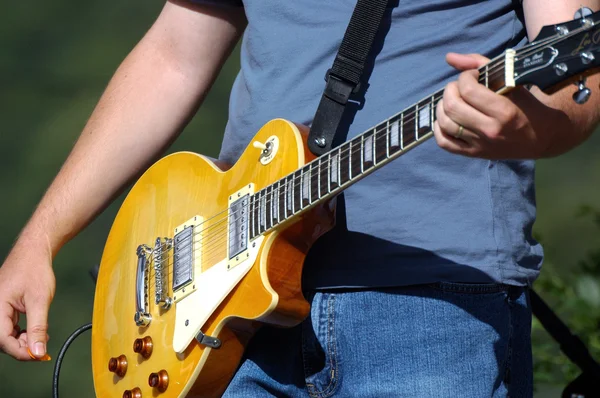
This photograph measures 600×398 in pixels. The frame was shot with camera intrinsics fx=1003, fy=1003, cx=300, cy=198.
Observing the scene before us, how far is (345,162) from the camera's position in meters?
1.57

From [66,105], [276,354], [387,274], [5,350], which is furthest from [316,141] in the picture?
[66,105]

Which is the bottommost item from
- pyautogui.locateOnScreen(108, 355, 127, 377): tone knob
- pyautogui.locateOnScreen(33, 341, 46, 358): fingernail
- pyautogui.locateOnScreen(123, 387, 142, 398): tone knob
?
pyautogui.locateOnScreen(123, 387, 142, 398): tone knob

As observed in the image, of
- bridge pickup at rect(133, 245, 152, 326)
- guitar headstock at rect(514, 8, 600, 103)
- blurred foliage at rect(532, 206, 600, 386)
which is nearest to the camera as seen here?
guitar headstock at rect(514, 8, 600, 103)

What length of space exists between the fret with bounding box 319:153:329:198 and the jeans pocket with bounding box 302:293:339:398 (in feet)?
0.69

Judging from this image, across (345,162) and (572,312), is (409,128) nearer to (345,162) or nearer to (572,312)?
(345,162)

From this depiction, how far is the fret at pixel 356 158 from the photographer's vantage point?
1540 millimetres

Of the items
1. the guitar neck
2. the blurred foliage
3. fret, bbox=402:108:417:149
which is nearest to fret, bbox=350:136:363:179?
the guitar neck

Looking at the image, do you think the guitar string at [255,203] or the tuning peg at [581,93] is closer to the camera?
the tuning peg at [581,93]

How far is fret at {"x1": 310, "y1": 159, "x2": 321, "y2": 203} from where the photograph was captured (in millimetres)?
1596

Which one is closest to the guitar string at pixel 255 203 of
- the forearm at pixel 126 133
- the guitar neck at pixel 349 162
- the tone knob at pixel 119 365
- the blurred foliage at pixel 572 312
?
the guitar neck at pixel 349 162

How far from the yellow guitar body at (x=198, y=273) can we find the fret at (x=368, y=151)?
16 centimetres

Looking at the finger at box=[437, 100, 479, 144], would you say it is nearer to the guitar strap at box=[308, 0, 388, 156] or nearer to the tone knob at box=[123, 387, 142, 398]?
the guitar strap at box=[308, 0, 388, 156]

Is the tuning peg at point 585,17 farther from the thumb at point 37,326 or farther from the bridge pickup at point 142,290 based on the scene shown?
the thumb at point 37,326

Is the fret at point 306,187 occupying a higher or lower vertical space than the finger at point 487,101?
lower
